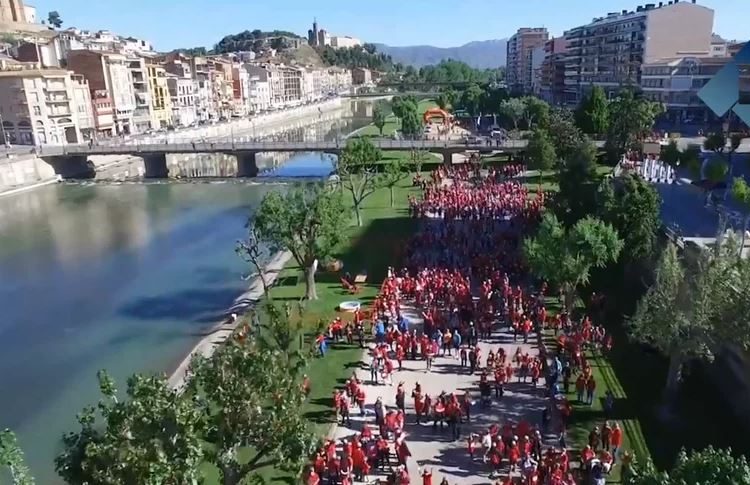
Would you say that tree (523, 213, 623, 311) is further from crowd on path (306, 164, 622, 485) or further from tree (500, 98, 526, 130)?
tree (500, 98, 526, 130)

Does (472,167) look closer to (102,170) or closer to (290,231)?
(290,231)

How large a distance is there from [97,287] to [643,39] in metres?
86.8

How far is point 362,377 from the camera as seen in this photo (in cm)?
1886

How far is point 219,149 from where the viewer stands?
64375mm

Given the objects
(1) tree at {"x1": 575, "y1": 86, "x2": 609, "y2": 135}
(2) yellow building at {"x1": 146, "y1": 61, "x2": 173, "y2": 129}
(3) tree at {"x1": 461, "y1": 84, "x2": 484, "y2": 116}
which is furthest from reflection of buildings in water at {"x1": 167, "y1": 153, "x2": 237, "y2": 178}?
(3) tree at {"x1": 461, "y1": 84, "x2": 484, "y2": 116}

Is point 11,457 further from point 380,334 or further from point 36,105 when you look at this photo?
point 36,105

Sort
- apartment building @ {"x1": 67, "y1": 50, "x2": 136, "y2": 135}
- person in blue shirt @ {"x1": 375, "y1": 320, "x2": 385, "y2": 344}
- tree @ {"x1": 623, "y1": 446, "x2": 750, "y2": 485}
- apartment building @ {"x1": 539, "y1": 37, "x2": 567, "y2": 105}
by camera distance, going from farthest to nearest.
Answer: apartment building @ {"x1": 539, "y1": 37, "x2": 567, "y2": 105}
apartment building @ {"x1": 67, "y1": 50, "x2": 136, "y2": 135}
person in blue shirt @ {"x1": 375, "y1": 320, "x2": 385, "y2": 344}
tree @ {"x1": 623, "y1": 446, "x2": 750, "y2": 485}

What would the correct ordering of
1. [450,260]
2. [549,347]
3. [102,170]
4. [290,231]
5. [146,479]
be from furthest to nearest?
[102,170], [450,260], [290,231], [549,347], [146,479]

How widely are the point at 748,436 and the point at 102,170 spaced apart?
71588 mm

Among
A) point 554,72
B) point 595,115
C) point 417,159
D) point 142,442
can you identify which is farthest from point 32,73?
point 554,72

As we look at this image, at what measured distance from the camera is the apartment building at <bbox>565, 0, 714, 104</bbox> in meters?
90.6

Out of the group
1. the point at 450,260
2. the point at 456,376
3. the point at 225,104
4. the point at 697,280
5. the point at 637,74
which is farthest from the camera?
the point at 225,104

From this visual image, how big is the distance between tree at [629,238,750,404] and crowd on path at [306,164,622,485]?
7.82 ft

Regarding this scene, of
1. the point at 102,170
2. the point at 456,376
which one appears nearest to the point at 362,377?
the point at 456,376
